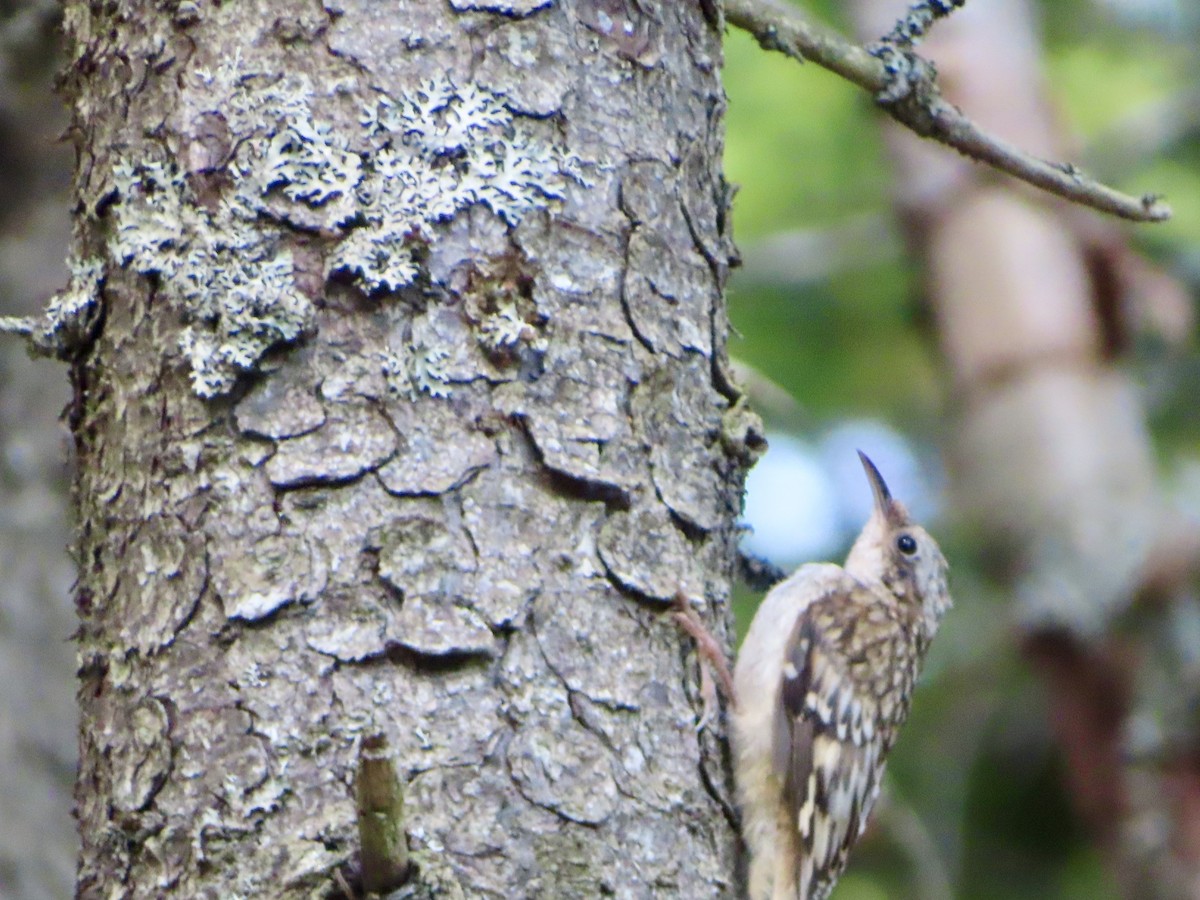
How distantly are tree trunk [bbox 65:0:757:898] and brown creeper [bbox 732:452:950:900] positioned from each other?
444 millimetres

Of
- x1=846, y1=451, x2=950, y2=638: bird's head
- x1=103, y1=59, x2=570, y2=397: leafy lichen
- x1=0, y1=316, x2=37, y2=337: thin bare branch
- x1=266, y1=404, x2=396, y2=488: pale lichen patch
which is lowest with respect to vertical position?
x1=266, y1=404, x2=396, y2=488: pale lichen patch

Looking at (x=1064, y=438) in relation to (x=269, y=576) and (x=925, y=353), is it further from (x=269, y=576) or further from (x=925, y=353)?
(x=269, y=576)

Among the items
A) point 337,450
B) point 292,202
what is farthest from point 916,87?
point 337,450

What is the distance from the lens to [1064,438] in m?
5.93

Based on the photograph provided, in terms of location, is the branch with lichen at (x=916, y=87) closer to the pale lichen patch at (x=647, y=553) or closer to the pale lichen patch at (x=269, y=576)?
the pale lichen patch at (x=647, y=553)

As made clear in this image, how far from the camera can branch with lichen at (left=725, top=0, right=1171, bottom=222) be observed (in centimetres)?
276

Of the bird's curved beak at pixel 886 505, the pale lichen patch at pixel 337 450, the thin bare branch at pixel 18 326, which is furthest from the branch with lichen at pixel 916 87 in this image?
the bird's curved beak at pixel 886 505

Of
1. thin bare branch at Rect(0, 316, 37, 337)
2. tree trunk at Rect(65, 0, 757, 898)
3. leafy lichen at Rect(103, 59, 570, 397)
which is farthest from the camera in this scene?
thin bare branch at Rect(0, 316, 37, 337)

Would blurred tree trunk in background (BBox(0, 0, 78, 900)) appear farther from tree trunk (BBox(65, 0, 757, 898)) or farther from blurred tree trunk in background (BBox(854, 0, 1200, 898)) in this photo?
blurred tree trunk in background (BBox(854, 0, 1200, 898))

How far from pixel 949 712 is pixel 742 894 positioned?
149 inches

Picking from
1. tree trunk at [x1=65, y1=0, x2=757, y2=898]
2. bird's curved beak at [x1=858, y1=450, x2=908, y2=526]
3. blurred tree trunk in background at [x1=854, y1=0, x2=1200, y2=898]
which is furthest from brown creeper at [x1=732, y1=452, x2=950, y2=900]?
blurred tree trunk in background at [x1=854, y1=0, x2=1200, y2=898]

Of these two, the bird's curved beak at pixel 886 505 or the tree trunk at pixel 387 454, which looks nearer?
the tree trunk at pixel 387 454

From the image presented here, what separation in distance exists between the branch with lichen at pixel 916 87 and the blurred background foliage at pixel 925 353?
7.94 feet

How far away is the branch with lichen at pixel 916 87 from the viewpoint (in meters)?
2.76
